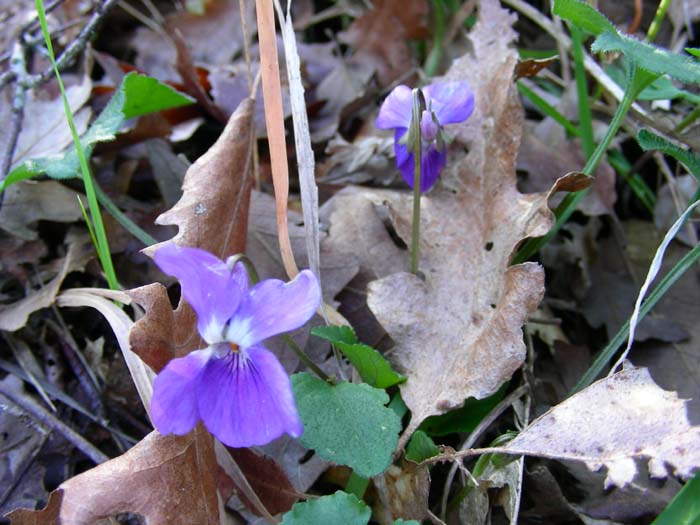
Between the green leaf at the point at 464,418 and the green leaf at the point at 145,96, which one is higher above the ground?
the green leaf at the point at 145,96

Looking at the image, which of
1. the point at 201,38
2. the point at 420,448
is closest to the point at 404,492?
the point at 420,448

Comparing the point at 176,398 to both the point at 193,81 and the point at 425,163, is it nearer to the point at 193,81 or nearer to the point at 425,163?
the point at 425,163

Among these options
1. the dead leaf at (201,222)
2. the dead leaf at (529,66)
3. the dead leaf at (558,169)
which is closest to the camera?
the dead leaf at (201,222)

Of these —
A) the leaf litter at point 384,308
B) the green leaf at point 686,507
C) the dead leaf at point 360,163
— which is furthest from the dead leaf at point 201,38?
the green leaf at point 686,507

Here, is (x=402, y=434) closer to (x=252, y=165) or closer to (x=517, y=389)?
(x=517, y=389)

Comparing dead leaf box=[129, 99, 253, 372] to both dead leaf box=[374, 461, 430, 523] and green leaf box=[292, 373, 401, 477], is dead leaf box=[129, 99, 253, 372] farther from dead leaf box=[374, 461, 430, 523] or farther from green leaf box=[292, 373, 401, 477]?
dead leaf box=[374, 461, 430, 523]

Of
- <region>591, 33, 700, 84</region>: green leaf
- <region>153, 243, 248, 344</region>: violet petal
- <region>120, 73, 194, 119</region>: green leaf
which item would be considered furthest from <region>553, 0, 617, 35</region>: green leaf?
<region>120, 73, 194, 119</region>: green leaf

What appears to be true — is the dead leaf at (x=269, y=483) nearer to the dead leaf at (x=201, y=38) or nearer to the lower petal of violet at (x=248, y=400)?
the lower petal of violet at (x=248, y=400)

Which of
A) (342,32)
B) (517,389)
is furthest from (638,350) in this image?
(342,32)
